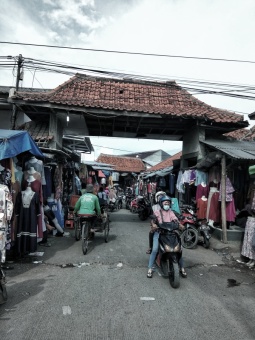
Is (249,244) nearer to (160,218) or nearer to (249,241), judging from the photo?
(249,241)

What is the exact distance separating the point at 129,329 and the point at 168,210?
2.79m

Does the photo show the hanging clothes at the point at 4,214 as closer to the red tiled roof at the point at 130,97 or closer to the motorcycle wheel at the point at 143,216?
the red tiled roof at the point at 130,97

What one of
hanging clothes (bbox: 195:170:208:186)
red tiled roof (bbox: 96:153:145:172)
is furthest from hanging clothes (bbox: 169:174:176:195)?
red tiled roof (bbox: 96:153:145:172)

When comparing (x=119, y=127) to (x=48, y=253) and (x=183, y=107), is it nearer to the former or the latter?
(x=183, y=107)

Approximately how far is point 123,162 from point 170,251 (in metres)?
35.5

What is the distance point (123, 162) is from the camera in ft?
132

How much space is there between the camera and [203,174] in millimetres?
9133

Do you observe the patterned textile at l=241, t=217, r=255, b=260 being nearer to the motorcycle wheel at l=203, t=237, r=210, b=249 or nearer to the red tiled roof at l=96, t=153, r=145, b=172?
the motorcycle wheel at l=203, t=237, r=210, b=249

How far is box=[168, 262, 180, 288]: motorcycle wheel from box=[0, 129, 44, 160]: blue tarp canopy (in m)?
3.64

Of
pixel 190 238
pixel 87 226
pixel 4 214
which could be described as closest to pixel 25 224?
pixel 4 214

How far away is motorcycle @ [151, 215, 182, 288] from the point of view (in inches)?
182

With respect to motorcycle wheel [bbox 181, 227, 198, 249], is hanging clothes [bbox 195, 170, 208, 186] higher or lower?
higher

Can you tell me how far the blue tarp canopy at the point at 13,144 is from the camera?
15.6 ft

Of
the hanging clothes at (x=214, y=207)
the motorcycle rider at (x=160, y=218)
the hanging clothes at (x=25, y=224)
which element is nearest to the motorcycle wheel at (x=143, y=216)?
the hanging clothes at (x=214, y=207)
